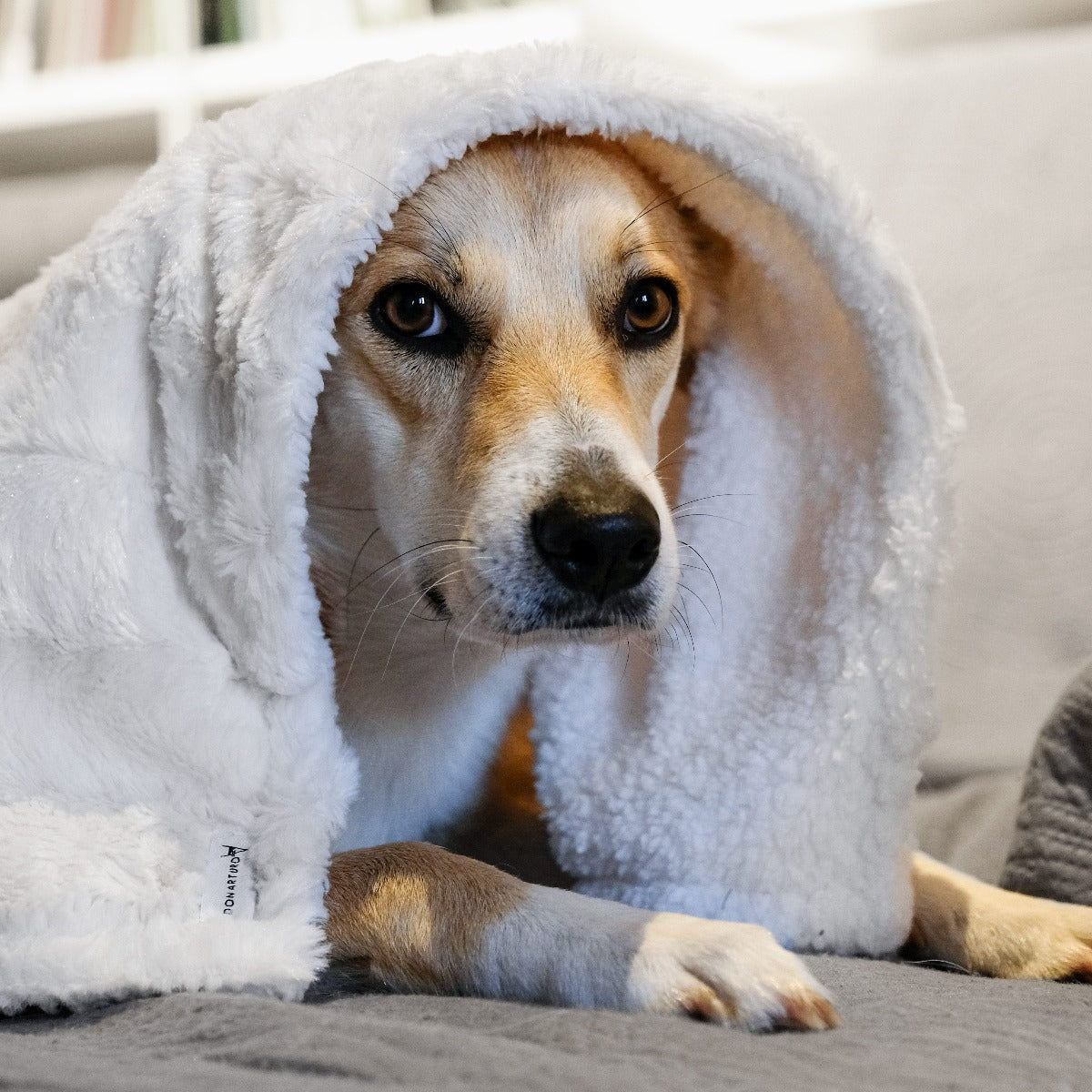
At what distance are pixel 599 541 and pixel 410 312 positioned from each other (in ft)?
1.11

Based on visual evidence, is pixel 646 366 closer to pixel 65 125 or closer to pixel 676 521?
pixel 676 521

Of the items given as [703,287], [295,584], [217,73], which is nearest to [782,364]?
[703,287]

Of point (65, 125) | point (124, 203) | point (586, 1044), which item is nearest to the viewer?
point (586, 1044)

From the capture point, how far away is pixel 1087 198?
165 cm

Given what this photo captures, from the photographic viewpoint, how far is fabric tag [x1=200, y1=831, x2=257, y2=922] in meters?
0.89

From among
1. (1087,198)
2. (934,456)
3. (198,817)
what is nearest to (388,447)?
(198,817)

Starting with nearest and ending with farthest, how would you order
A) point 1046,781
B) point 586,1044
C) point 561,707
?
point 586,1044
point 1046,781
point 561,707

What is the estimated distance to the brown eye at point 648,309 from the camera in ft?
3.80

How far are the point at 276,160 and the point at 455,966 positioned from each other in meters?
0.68

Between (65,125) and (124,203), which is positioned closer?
(124,203)

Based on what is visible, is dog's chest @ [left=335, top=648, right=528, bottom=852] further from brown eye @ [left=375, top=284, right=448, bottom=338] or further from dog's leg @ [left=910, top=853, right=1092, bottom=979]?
dog's leg @ [left=910, top=853, right=1092, bottom=979]

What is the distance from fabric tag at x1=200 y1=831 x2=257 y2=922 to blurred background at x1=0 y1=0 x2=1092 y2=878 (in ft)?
2.39

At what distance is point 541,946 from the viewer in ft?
2.81

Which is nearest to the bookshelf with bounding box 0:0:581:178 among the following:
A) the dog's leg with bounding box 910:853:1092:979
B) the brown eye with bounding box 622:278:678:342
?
the brown eye with bounding box 622:278:678:342
